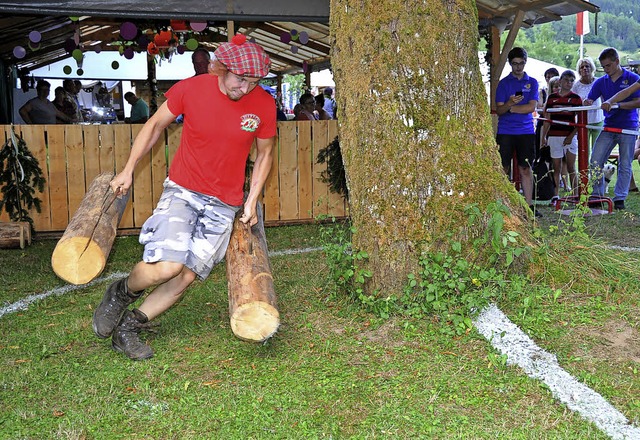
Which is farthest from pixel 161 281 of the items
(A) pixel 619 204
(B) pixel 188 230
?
(A) pixel 619 204

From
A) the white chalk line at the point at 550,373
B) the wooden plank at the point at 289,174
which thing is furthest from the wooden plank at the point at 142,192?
the white chalk line at the point at 550,373

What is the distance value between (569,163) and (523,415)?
937 centimetres

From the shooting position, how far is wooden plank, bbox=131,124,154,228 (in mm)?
8836

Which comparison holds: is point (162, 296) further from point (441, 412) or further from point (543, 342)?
point (543, 342)

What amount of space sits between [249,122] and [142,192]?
16.6ft

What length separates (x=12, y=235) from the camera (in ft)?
25.5

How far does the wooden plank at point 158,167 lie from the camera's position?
8.88 meters

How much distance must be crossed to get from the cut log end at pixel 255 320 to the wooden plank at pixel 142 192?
17.4 ft

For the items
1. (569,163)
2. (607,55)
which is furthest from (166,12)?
(569,163)

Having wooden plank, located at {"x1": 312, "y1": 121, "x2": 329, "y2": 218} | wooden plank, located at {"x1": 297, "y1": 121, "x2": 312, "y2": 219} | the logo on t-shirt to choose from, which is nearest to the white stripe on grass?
the logo on t-shirt

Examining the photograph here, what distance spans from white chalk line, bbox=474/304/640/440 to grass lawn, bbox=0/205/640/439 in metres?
0.05

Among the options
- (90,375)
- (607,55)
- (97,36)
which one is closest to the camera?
(90,375)

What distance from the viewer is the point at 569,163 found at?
467 inches

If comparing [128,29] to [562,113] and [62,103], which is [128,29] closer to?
[62,103]
